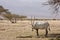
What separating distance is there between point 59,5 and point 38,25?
2.30 meters

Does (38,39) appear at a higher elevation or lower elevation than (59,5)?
lower

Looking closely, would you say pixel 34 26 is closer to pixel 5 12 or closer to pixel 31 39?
pixel 31 39

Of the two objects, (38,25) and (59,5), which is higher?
(59,5)

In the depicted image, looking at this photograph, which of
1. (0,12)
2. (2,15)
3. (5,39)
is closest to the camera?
(5,39)

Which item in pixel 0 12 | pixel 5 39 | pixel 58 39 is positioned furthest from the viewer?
pixel 0 12

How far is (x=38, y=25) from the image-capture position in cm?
1880

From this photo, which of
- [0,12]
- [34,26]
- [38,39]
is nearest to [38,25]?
[34,26]

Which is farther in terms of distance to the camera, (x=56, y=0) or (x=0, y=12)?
(x=0, y=12)

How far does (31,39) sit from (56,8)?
3.24 metres

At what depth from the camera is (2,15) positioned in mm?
61344

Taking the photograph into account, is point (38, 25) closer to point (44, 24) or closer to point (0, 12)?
point (44, 24)

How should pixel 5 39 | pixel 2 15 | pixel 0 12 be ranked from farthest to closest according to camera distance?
pixel 2 15
pixel 0 12
pixel 5 39

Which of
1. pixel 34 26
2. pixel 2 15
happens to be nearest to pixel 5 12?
pixel 2 15

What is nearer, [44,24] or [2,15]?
[44,24]
